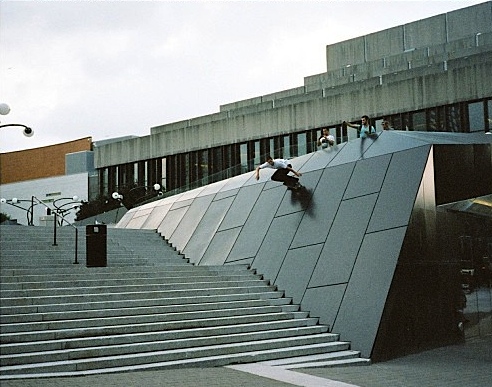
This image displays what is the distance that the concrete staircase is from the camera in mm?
10625

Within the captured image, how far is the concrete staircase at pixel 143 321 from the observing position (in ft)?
34.9

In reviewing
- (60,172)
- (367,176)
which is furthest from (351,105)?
(60,172)

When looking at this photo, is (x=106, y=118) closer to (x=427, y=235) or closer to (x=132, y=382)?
(x=132, y=382)

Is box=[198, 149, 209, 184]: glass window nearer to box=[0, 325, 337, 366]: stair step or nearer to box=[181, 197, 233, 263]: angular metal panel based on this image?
box=[181, 197, 233, 263]: angular metal panel

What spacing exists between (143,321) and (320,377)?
382 cm

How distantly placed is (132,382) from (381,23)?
4068 centimetres

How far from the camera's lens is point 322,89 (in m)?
41.3

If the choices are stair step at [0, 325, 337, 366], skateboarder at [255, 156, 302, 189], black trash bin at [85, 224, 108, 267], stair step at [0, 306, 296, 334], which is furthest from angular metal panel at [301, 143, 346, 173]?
black trash bin at [85, 224, 108, 267]

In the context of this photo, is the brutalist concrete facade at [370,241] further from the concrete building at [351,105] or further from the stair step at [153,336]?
the concrete building at [351,105]

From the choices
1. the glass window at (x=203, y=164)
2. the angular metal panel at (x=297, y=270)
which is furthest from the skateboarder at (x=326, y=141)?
the glass window at (x=203, y=164)

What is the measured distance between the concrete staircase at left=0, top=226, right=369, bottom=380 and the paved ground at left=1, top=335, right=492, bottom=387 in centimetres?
43

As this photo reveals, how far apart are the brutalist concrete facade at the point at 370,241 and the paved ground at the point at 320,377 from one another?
117cm

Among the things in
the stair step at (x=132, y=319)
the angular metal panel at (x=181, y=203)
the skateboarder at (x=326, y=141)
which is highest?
the skateboarder at (x=326, y=141)

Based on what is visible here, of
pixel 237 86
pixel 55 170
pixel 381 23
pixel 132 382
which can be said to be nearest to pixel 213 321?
pixel 132 382
